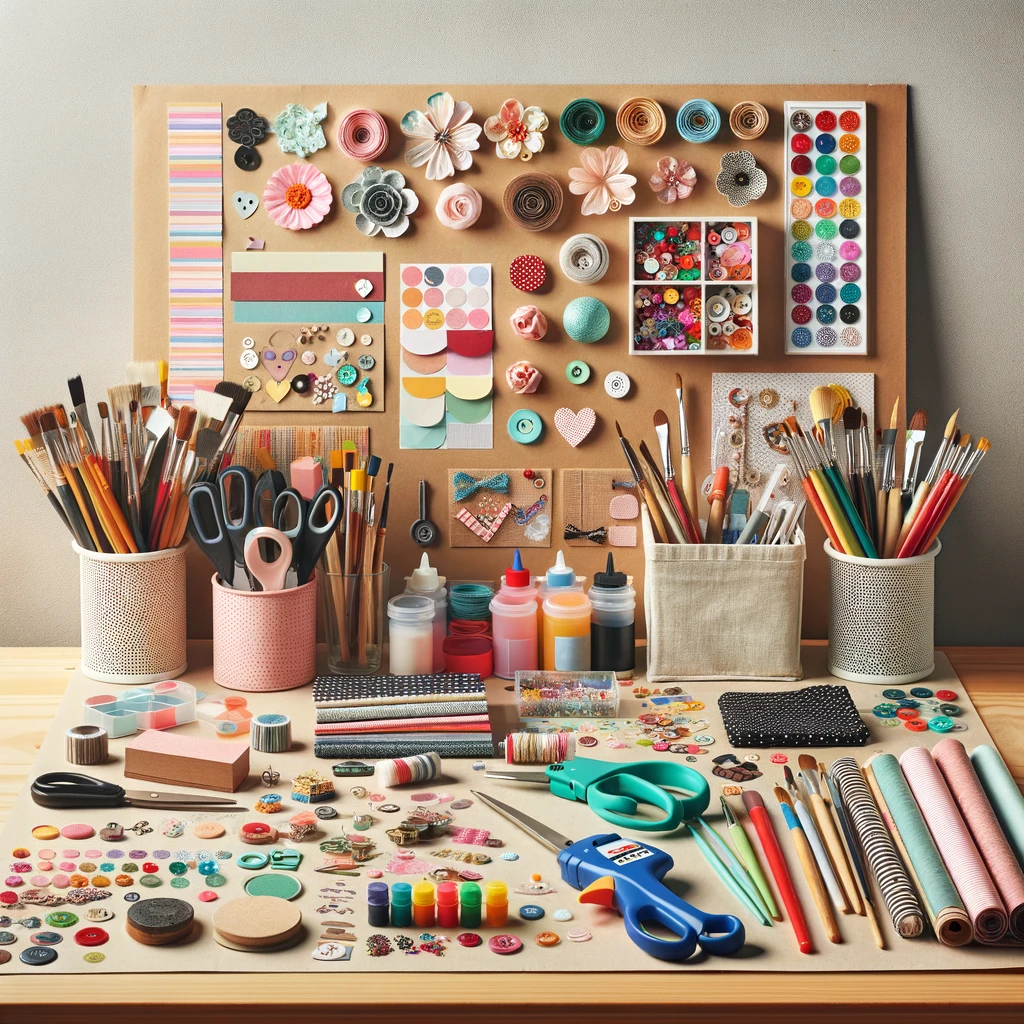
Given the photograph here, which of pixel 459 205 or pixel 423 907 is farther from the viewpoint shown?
pixel 459 205

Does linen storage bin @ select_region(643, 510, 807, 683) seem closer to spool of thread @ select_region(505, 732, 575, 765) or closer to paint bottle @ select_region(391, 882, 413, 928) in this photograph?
spool of thread @ select_region(505, 732, 575, 765)

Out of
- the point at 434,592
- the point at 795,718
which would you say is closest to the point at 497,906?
the point at 795,718

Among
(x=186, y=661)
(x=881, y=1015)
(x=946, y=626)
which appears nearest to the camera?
(x=881, y=1015)

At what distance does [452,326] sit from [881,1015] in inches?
34.0

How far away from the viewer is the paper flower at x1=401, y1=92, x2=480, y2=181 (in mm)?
1248

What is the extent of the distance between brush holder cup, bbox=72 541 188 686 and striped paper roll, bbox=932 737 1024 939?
77cm

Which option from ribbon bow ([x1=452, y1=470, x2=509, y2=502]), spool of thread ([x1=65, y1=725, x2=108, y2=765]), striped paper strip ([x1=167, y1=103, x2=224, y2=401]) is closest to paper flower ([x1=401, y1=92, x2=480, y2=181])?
striped paper strip ([x1=167, y1=103, x2=224, y2=401])

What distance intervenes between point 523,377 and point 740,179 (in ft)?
1.11

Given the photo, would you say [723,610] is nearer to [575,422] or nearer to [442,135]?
[575,422]

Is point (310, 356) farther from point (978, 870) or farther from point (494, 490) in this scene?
point (978, 870)

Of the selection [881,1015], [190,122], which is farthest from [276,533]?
[881,1015]

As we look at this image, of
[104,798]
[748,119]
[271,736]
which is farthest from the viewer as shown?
[748,119]

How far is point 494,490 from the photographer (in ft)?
4.26

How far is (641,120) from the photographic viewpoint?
4.12 feet
